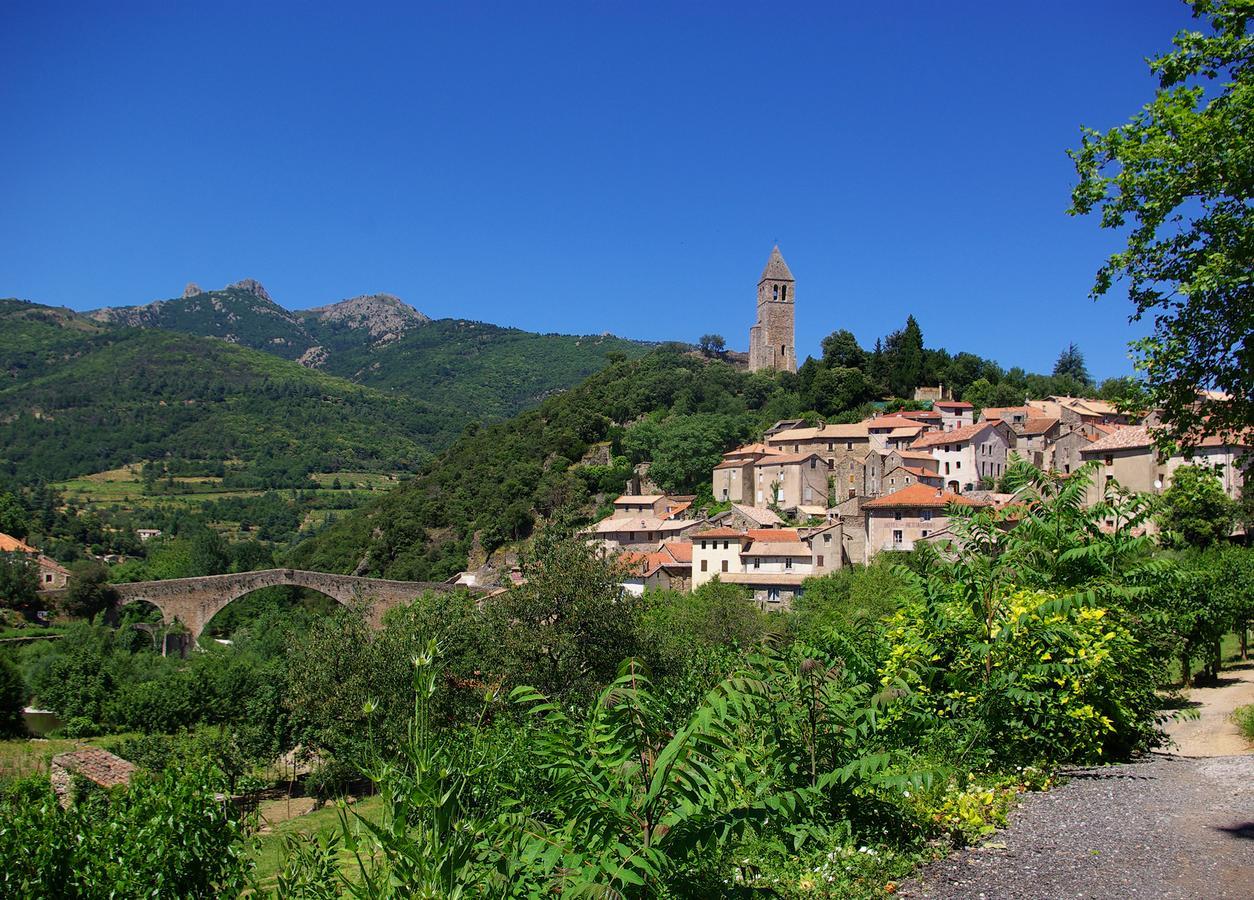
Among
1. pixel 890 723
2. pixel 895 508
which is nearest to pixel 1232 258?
pixel 890 723

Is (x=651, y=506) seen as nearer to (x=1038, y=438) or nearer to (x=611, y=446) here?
(x=611, y=446)

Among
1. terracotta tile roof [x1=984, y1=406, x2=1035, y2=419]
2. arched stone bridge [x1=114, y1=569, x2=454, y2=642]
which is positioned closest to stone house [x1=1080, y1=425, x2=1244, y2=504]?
terracotta tile roof [x1=984, y1=406, x2=1035, y2=419]

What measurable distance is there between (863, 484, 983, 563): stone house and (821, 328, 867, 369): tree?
1096 inches

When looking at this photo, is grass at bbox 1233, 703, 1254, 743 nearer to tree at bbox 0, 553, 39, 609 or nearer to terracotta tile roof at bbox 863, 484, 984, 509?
terracotta tile roof at bbox 863, 484, 984, 509

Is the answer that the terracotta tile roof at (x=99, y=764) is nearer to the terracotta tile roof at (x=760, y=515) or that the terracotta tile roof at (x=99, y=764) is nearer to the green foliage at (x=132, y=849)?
the green foliage at (x=132, y=849)

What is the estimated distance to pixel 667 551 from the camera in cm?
5031

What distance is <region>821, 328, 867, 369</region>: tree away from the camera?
72.2 m

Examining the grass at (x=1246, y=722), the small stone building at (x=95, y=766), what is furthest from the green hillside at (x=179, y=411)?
the grass at (x=1246, y=722)

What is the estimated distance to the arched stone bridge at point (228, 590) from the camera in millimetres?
49938

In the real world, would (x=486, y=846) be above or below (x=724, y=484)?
below

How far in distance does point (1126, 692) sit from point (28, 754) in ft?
98.4

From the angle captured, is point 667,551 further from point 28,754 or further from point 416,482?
point 416,482

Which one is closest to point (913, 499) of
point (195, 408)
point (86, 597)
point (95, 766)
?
point (95, 766)

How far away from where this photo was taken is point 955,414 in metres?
60.3
